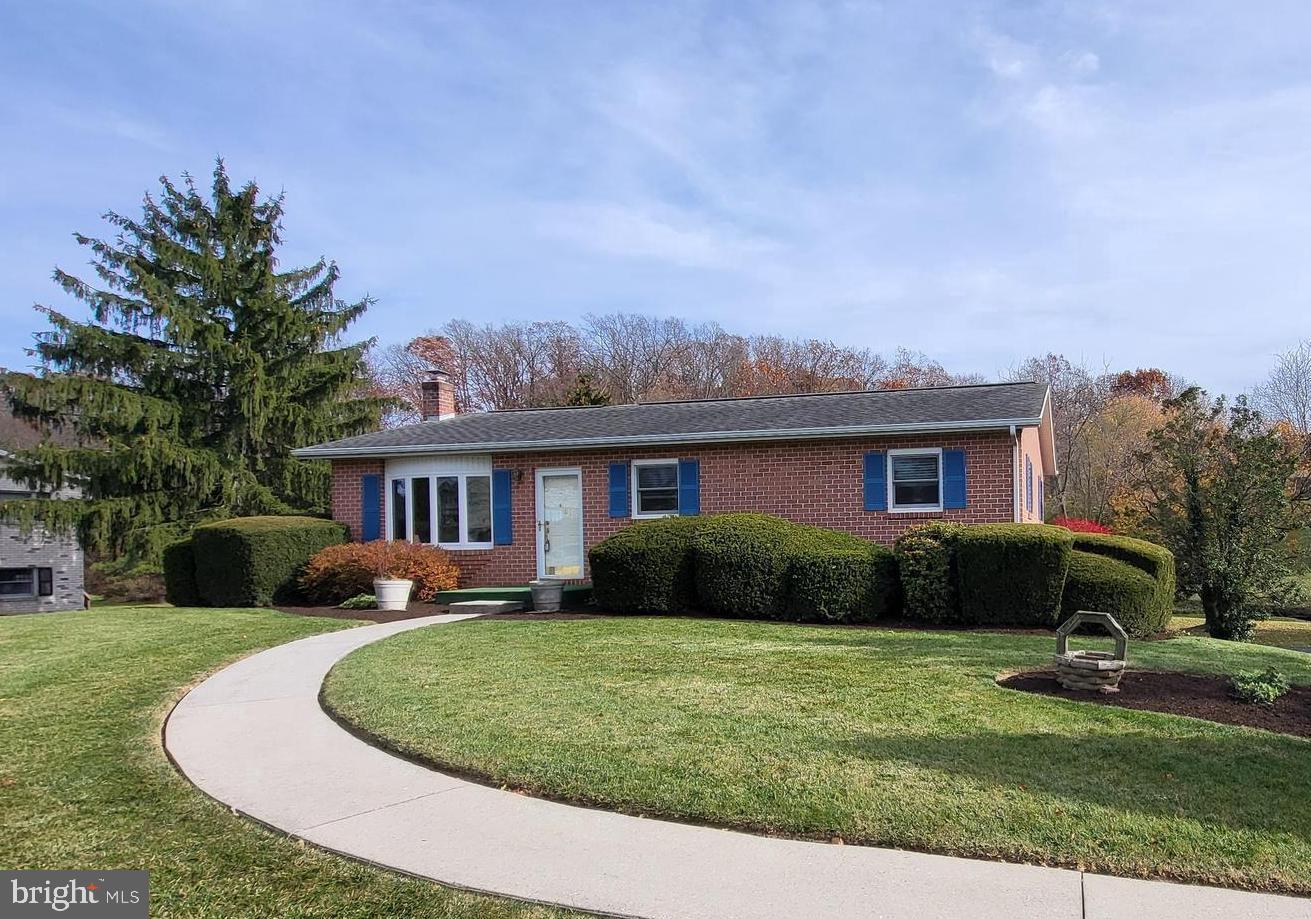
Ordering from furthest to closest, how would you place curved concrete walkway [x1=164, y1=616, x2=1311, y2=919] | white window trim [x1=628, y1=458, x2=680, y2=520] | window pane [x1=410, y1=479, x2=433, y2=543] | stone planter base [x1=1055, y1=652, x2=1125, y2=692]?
window pane [x1=410, y1=479, x2=433, y2=543], white window trim [x1=628, y1=458, x2=680, y2=520], stone planter base [x1=1055, y1=652, x2=1125, y2=692], curved concrete walkway [x1=164, y1=616, x2=1311, y2=919]

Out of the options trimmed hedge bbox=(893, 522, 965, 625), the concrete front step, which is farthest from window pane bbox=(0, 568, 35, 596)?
trimmed hedge bbox=(893, 522, 965, 625)

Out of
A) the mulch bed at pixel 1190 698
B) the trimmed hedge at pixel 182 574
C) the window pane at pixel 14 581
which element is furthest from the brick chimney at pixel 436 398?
the mulch bed at pixel 1190 698

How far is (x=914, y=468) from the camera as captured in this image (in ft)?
51.4

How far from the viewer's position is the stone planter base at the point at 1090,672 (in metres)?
6.91

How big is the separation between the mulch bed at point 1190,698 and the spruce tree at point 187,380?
22847 mm

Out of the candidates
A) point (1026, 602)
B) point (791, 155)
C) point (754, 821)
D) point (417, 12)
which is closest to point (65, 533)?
point (417, 12)

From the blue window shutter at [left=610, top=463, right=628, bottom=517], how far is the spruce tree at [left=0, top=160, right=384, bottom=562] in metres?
12.5

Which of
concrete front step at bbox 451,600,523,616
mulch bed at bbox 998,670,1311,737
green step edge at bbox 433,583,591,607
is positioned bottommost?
concrete front step at bbox 451,600,523,616

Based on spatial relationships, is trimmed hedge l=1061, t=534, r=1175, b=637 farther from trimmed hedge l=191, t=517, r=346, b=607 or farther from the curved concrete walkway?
trimmed hedge l=191, t=517, r=346, b=607

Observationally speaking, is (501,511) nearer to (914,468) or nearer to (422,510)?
(422,510)

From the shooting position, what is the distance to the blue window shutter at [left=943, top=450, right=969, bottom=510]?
49.9 feet

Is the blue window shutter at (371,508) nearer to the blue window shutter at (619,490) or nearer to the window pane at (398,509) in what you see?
the window pane at (398,509)

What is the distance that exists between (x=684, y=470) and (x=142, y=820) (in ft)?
41.7

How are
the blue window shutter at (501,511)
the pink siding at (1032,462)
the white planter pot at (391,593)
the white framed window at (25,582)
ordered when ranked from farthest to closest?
the white framed window at (25,582)
the blue window shutter at (501,511)
the pink siding at (1032,462)
the white planter pot at (391,593)
